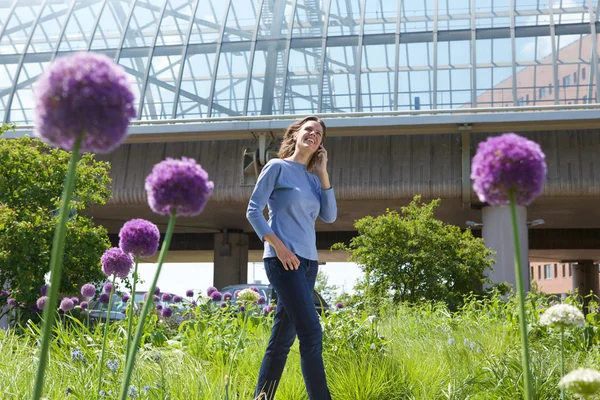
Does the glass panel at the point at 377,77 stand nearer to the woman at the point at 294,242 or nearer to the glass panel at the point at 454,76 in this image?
the glass panel at the point at 454,76

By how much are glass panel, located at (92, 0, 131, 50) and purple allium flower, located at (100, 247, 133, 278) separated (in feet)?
60.6

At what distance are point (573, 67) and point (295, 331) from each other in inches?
628

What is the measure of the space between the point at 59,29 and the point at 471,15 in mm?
12214

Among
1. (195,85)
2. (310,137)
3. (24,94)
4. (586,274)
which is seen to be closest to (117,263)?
(310,137)

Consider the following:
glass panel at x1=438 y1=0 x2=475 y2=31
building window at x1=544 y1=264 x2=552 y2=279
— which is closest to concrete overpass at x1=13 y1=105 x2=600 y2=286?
glass panel at x1=438 y1=0 x2=475 y2=31

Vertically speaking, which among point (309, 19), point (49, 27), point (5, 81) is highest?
point (49, 27)

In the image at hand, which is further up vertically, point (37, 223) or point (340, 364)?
point (37, 223)

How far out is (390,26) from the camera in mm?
19375

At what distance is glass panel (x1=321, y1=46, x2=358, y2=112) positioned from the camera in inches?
732

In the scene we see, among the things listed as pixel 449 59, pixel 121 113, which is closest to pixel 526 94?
pixel 449 59

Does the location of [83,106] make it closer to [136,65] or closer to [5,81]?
[136,65]

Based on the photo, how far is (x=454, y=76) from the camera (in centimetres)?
1836

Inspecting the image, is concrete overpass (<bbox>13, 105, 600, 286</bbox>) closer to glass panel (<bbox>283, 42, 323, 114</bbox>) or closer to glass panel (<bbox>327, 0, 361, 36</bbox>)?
glass panel (<bbox>283, 42, 323, 114</bbox>)

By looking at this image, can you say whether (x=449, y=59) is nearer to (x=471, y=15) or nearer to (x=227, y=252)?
(x=471, y=15)
